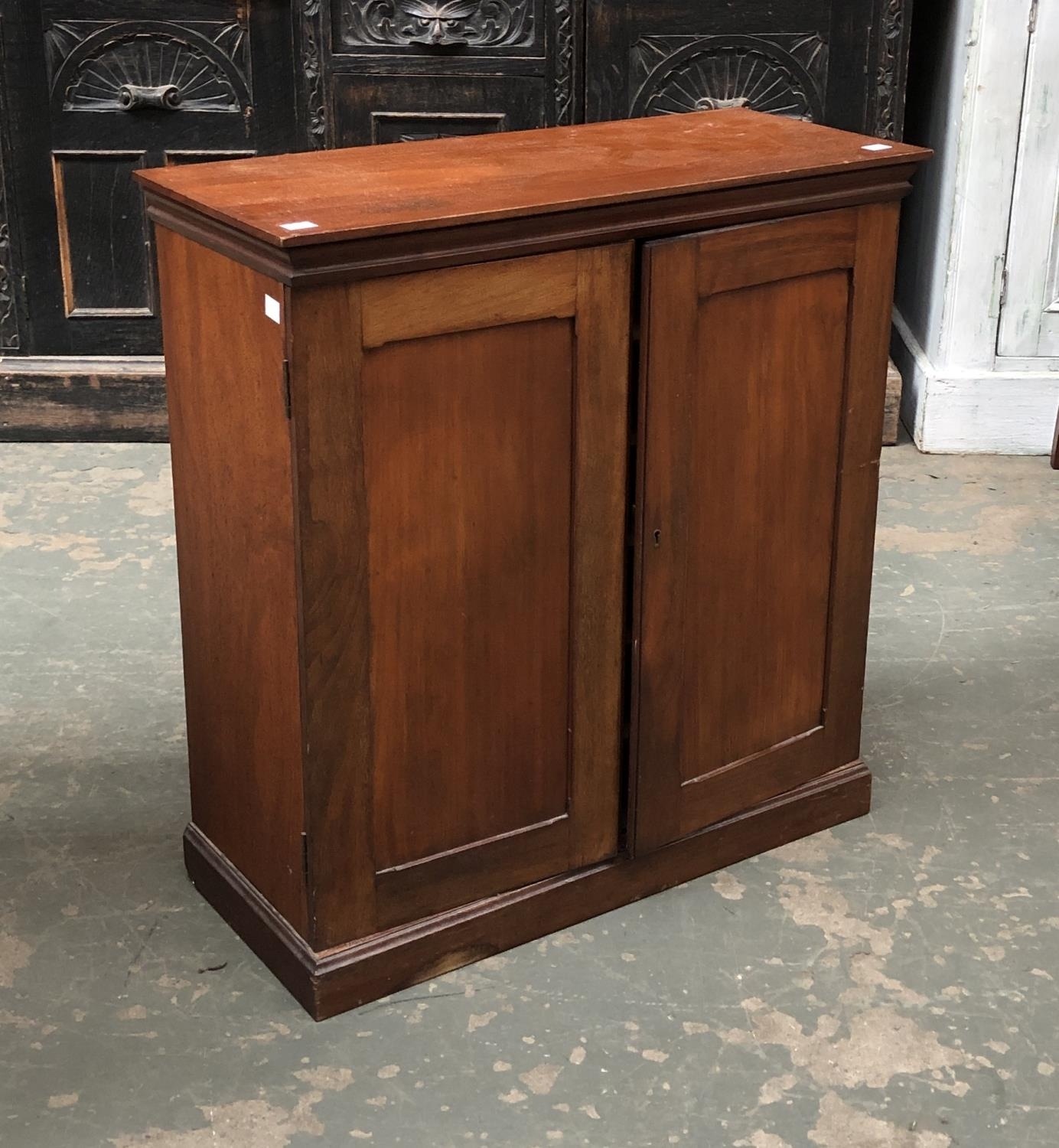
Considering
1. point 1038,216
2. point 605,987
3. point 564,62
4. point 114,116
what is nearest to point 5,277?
point 114,116

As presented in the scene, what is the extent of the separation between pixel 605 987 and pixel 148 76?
298 centimetres

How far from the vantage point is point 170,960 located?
2.68 meters

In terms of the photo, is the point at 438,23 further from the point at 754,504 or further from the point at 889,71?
the point at 754,504

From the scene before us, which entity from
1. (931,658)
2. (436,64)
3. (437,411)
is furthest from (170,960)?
(436,64)

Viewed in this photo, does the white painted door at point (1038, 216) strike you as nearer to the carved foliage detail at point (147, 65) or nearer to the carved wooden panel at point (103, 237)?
the carved foliage detail at point (147, 65)

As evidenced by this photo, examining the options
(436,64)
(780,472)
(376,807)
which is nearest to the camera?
(376,807)

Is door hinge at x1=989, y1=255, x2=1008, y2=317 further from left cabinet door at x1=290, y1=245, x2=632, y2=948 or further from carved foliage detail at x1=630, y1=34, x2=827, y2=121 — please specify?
left cabinet door at x1=290, y1=245, x2=632, y2=948

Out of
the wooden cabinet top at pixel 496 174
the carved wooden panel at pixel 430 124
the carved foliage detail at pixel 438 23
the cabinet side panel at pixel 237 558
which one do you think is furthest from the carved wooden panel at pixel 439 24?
the cabinet side panel at pixel 237 558

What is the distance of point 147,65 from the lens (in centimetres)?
452

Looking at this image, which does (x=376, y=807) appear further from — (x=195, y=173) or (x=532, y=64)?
(x=532, y=64)

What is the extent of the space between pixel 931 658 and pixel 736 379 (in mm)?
1233

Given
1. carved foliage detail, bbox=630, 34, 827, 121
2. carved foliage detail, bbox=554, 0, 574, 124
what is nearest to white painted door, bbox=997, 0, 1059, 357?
carved foliage detail, bbox=630, 34, 827, 121

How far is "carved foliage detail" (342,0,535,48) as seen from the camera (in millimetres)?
4430

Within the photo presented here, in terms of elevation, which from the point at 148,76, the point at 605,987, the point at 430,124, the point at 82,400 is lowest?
the point at 605,987
